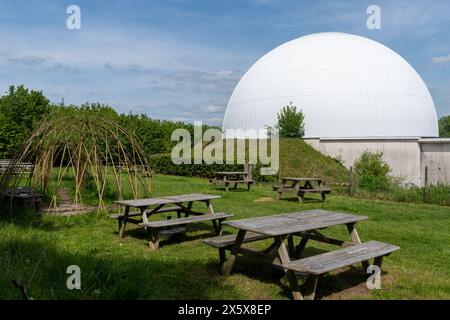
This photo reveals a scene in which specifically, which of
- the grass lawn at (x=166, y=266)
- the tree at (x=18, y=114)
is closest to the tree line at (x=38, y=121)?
the tree at (x=18, y=114)

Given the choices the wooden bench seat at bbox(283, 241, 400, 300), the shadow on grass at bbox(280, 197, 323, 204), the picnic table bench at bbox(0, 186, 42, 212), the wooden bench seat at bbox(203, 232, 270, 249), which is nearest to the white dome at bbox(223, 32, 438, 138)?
the shadow on grass at bbox(280, 197, 323, 204)

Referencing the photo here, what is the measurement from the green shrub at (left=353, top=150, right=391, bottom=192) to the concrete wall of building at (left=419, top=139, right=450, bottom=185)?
333cm

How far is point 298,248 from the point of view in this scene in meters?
5.99

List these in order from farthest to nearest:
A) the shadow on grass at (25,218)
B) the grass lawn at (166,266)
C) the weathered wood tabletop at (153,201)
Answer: the shadow on grass at (25,218), the weathered wood tabletop at (153,201), the grass lawn at (166,266)

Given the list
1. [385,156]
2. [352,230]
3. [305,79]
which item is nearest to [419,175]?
[385,156]

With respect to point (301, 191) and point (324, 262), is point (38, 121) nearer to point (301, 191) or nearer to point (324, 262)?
point (301, 191)

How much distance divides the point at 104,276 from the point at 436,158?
28.0 metres

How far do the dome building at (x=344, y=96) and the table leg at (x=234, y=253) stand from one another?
83.8 feet

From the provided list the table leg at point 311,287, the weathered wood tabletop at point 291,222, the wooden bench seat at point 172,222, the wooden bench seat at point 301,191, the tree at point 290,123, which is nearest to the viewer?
the table leg at point 311,287

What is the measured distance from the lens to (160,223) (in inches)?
270

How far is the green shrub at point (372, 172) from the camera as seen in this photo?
16.5m

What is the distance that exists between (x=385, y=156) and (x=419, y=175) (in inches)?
106

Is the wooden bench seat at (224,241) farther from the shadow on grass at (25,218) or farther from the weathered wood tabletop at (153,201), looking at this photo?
the shadow on grass at (25,218)
